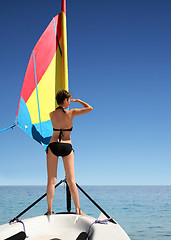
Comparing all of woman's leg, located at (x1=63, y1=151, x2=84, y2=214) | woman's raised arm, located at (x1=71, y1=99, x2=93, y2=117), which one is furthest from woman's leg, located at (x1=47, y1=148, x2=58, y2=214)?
woman's raised arm, located at (x1=71, y1=99, x2=93, y2=117)

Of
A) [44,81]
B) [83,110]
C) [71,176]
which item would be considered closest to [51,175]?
[71,176]

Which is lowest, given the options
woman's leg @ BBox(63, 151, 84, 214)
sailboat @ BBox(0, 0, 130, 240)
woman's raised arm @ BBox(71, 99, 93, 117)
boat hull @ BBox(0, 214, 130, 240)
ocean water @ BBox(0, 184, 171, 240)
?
ocean water @ BBox(0, 184, 171, 240)

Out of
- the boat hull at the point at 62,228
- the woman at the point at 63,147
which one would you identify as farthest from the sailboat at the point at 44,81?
the boat hull at the point at 62,228

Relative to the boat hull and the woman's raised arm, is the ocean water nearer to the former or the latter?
the boat hull

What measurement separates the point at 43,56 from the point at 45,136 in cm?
167

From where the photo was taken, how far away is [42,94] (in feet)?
16.1

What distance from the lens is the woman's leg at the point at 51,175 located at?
11.0ft

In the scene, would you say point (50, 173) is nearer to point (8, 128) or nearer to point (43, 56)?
point (8, 128)

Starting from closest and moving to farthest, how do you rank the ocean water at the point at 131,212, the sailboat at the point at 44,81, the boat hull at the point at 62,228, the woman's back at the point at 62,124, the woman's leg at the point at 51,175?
the boat hull at the point at 62,228 → the woman's leg at the point at 51,175 → the woman's back at the point at 62,124 → the sailboat at the point at 44,81 → the ocean water at the point at 131,212

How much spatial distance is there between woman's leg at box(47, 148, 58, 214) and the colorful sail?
138cm

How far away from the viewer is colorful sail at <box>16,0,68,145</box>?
4.68 metres

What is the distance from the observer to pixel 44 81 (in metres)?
4.96

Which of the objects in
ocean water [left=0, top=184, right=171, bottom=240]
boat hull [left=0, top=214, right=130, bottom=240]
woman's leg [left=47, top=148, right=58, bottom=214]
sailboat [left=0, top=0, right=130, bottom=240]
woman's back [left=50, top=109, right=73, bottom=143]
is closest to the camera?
boat hull [left=0, top=214, right=130, bottom=240]

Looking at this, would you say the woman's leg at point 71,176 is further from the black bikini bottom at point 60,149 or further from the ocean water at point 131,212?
the ocean water at point 131,212
